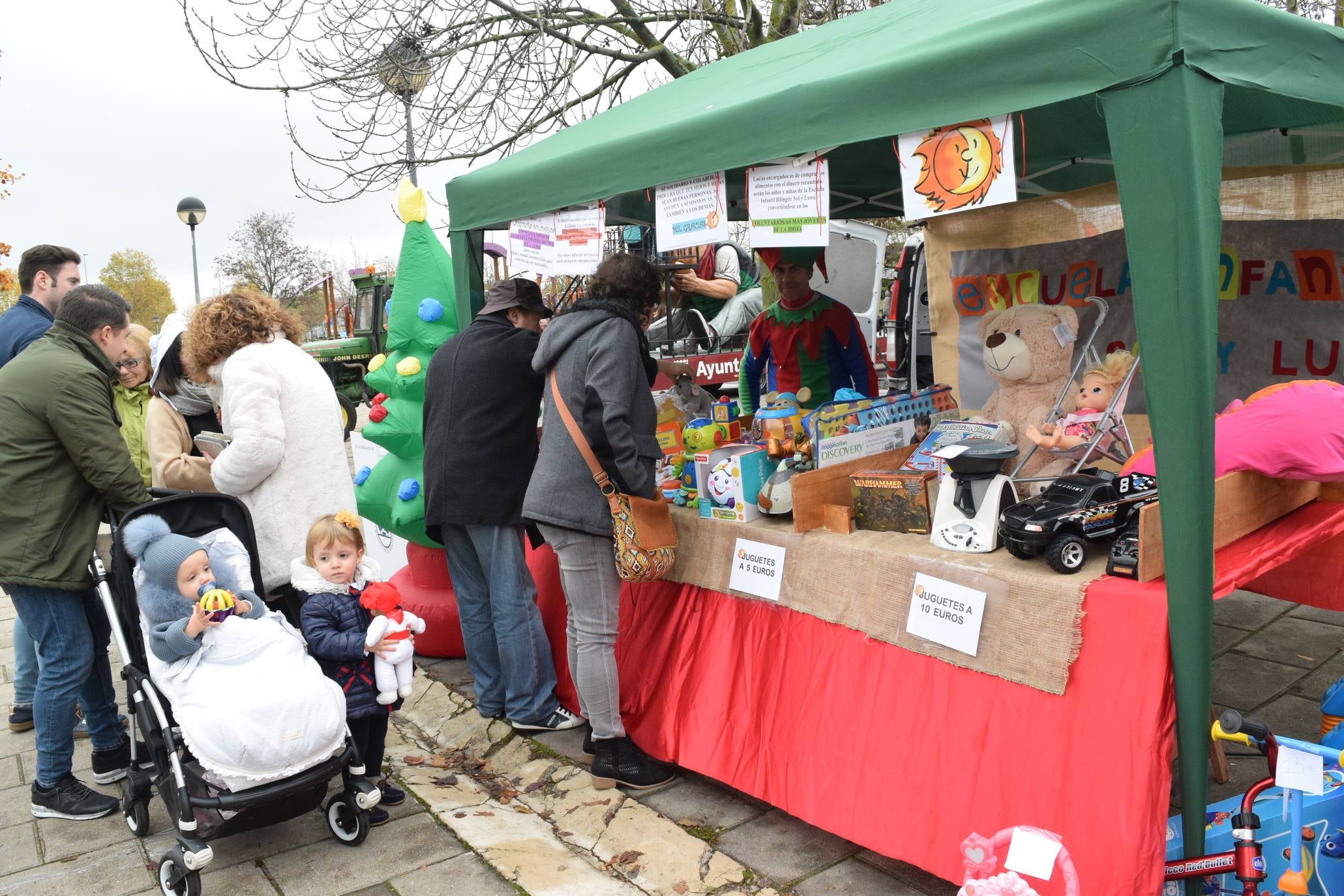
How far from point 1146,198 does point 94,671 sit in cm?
387

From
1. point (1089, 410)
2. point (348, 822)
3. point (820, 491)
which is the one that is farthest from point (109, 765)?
point (1089, 410)

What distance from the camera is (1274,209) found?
3.98 m

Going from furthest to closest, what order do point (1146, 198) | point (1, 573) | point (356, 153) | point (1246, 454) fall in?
point (356, 153) → point (1, 573) → point (1246, 454) → point (1146, 198)

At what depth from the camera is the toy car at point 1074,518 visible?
2508 mm

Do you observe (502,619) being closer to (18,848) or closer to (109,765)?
(109,765)

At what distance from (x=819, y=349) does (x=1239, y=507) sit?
2397 millimetres

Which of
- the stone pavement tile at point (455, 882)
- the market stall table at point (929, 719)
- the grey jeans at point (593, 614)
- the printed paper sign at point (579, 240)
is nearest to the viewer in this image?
the market stall table at point (929, 719)

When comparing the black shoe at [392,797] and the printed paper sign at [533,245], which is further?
the printed paper sign at [533,245]

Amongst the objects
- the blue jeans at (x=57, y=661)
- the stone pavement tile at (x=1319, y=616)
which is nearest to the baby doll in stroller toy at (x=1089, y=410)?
the stone pavement tile at (x=1319, y=616)

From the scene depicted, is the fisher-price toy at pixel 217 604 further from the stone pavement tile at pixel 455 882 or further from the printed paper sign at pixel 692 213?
the printed paper sign at pixel 692 213

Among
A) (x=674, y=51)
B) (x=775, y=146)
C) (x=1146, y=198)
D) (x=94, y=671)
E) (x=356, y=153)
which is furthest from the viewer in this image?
(x=674, y=51)

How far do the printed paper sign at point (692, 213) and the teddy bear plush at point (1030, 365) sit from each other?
105 centimetres

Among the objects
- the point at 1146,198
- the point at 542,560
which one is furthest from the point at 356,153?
the point at 1146,198

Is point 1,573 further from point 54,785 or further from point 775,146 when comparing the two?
point 775,146
